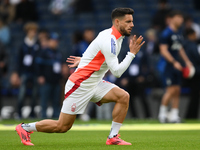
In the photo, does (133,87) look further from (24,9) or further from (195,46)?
(24,9)

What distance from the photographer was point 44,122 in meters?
6.62

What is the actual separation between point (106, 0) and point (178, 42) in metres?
8.53

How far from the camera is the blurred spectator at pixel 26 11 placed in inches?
712

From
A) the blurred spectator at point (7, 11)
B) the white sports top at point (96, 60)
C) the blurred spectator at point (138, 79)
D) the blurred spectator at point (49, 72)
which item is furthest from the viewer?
the blurred spectator at point (7, 11)

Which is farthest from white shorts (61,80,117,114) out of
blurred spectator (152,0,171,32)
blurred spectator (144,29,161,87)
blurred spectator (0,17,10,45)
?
blurred spectator (0,17,10,45)

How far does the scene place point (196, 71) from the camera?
1323 cm

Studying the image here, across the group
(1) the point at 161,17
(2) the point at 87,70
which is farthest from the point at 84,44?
(2) the point at 87,70

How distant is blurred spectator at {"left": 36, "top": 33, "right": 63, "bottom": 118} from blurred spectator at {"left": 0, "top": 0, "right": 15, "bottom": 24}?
536cm

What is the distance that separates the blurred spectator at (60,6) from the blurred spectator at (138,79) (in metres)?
6.22

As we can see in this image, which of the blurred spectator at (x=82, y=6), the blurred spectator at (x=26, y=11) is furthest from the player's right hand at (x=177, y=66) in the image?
the blurred spectator at (x=26, y=11)

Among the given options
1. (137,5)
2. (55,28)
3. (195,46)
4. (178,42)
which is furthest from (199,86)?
(55,28)

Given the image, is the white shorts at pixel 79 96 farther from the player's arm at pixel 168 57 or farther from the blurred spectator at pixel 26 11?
the blurred spectator at pixel 26 11

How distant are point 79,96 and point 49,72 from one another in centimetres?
714

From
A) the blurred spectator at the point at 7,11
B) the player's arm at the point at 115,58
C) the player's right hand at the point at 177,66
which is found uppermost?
the blurred spectator at the point at 7,11
